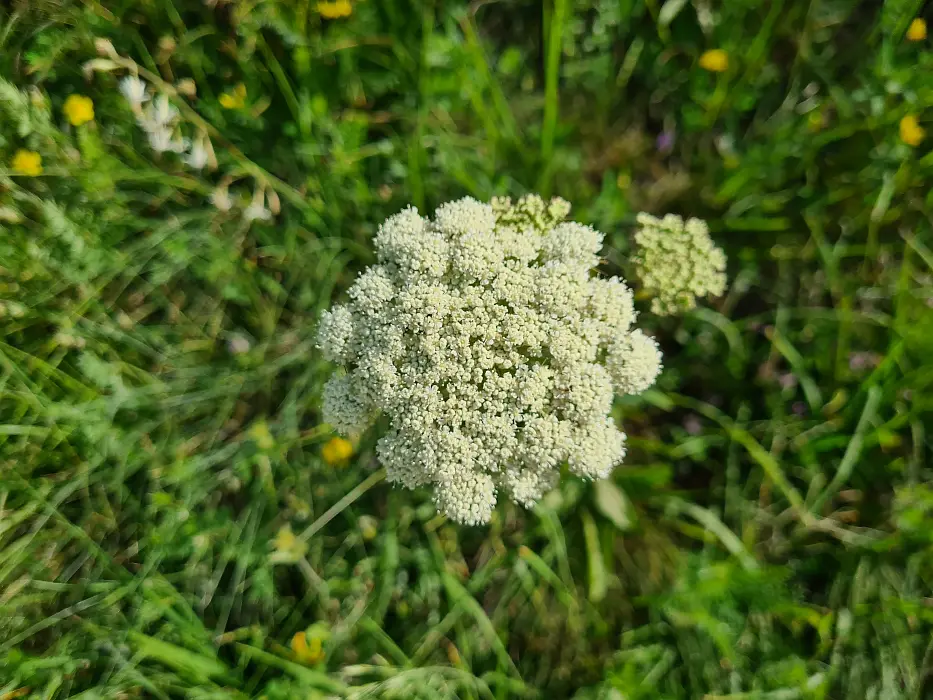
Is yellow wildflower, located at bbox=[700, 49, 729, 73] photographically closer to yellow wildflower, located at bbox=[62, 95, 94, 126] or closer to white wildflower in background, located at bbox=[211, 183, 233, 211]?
white wildflower in background, located at bbox=[211, 183, 233, 211]

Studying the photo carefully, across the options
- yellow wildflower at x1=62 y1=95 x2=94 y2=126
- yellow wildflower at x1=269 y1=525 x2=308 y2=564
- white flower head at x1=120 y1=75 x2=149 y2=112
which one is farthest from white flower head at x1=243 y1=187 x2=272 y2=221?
yellow wildflower at x1=269 y1=525 x2=308 y2=564

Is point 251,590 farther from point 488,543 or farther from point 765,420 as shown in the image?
point 765,420

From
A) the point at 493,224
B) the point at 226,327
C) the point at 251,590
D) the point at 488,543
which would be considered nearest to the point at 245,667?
the point at 251,590

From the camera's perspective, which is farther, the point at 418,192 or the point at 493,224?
the point at 418,192

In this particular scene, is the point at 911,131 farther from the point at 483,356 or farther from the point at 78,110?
the point at 78,110

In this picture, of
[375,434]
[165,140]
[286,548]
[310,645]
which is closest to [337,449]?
[375,434]

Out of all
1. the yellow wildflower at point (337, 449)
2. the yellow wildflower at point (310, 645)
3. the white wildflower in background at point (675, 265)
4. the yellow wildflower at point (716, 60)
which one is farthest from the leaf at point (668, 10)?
the yellow wildflower at point (310, 645)
